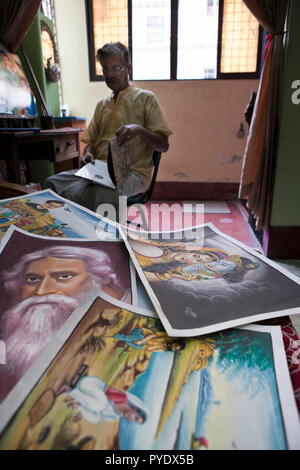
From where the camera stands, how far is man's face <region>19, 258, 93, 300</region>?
48 cm

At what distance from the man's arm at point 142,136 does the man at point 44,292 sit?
89 cm

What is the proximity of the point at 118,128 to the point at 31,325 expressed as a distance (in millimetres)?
1360

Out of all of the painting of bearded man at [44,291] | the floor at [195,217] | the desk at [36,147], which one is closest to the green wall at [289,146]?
the floor at [195,217]

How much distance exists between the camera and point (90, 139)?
1783 millimetres

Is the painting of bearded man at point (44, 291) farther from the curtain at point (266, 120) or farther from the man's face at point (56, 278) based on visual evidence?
the curtain at point (266, 120)

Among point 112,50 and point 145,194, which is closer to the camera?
point 112,50

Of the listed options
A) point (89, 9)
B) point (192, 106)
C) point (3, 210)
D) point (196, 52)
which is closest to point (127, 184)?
point (3, 210)

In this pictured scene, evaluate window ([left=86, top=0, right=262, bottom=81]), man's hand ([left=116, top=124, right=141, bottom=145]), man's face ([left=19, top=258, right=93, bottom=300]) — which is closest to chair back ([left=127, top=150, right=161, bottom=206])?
man's hand ([left=116, top=124, right=141, bottom=145])

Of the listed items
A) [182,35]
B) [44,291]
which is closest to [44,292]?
[44,291]

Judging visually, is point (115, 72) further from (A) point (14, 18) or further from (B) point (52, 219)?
(B) point (52, 219)

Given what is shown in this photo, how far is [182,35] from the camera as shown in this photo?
125 inches

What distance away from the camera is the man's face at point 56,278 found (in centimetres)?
48

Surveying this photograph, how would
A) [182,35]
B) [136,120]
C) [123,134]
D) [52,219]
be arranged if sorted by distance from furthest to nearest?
[182,35], [136,120], [123,134], [52,219]

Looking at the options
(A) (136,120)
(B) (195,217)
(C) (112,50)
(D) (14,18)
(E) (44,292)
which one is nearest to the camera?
(E) (44,292)
